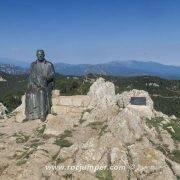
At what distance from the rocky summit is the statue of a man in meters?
0.76

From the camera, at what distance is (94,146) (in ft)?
70.6

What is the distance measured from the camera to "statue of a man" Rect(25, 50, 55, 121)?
1102 inches

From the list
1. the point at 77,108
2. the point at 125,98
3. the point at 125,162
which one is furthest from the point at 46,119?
the point at 125,162

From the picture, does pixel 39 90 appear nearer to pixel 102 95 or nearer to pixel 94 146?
pixel 102 95

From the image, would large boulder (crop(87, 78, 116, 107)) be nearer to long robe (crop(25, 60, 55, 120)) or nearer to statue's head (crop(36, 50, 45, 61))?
long robe (crop(25, 60, 55, 120))

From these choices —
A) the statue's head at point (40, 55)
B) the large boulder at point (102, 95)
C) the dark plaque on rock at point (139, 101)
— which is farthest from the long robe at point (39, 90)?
the dark plaque on rock at point (139, 101)

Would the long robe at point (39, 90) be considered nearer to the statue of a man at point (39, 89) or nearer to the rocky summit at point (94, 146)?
the statue of a man at point (39, 89)

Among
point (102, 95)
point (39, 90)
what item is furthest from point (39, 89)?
point (102, 95)

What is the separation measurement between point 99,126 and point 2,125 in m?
7.16

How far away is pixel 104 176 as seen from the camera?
19.5 metres

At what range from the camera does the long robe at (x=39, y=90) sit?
28000 mm

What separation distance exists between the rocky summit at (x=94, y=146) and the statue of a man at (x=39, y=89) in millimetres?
761

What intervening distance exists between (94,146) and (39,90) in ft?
26.3

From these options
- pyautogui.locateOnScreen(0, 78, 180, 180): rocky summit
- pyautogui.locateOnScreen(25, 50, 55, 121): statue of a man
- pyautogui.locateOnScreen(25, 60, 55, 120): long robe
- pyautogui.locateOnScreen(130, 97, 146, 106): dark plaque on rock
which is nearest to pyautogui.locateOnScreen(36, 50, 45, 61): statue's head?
pyautogui.locateOnScreen(25, 50, 55, 121): statue of a man
